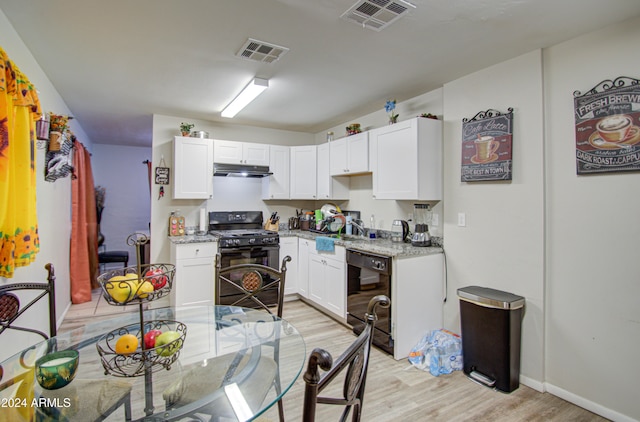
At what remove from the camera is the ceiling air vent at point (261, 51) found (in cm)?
226

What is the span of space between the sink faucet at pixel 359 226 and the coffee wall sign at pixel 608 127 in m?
2.37

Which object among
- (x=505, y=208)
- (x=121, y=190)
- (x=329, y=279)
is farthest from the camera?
(x=121, y=190)

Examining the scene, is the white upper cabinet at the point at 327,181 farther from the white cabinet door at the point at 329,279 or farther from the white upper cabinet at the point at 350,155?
the white cabinet door at the point at 329,279

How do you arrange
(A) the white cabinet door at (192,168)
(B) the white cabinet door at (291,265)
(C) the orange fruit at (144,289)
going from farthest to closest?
(B) the white cabinet door at (291,265) < (A) the white cabinet door at (192,168) < (C) the orange fruit at (144,289)

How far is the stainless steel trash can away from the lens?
2.28 metres

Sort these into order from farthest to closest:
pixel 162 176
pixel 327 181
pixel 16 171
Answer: pixel 327 181
pixel 162 176
pixel 16 171

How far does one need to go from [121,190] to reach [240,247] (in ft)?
13.0

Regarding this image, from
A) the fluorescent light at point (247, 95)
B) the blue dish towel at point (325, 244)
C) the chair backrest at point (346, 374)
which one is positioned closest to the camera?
the chair backrest at point (346, 374)

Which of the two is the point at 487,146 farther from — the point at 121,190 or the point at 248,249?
the point at 121,190

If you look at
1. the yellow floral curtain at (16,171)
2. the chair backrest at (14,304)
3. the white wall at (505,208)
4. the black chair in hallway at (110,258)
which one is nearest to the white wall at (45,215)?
the yellow floral curtain at (16,171)

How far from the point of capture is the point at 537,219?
2344mm

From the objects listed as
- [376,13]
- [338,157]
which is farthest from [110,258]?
[376,13]

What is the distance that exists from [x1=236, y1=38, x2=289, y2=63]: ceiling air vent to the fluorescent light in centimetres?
37

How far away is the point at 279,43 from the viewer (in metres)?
2.26
